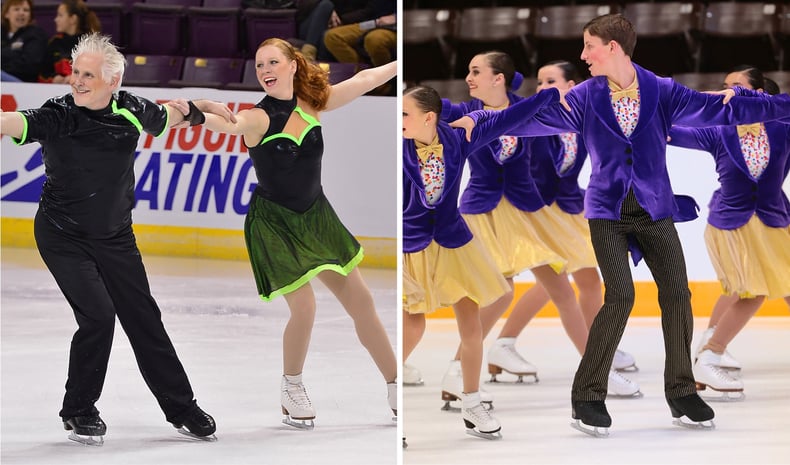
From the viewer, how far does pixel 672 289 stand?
189 inches

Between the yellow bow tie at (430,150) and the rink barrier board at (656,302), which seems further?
the rink barrier board at (656,302)

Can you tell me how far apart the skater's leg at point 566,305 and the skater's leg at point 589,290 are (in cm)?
10

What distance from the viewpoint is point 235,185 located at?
521cm

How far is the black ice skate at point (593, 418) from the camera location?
4.84m

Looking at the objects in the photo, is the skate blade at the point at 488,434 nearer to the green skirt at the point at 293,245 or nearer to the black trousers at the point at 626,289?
the black trousers at the point at 626,289

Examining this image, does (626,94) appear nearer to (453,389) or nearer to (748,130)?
(748,130)

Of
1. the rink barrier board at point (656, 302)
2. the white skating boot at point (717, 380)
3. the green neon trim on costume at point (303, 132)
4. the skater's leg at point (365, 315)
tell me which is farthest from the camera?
the rink barrier board at point (656, 302)

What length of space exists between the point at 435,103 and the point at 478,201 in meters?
1.38

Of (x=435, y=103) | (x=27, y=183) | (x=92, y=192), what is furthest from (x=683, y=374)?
(x=27, y=183)

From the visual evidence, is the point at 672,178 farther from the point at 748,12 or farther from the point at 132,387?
the point at 132,387

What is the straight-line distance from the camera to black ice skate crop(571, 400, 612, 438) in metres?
4.84

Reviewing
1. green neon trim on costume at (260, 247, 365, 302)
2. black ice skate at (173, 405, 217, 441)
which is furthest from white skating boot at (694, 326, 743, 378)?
black ice skate at (173, 405, 217, 441)

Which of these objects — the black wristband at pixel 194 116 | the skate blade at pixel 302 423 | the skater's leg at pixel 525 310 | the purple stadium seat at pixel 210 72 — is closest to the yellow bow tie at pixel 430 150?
the black wristband at pixel 194 116

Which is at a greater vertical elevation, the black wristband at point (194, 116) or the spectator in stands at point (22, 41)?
the spectator in stands at point (22, 41)
